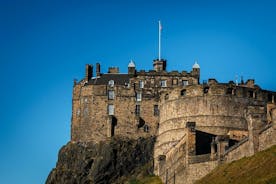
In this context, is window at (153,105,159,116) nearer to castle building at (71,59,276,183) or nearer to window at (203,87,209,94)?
castle building at (71,59,276,183)

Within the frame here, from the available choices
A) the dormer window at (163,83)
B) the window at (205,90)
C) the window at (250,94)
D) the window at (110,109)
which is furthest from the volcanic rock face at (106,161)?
the window at (250,94)

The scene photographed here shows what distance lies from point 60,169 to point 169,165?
19959 mm

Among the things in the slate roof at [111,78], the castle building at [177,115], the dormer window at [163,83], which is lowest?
the castle building at [177,115]

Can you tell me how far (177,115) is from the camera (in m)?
79.2

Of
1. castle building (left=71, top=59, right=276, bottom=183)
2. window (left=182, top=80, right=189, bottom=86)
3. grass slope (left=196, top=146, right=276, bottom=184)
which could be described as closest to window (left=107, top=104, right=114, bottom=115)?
castle building (left=71, top=59, right=276, bottom=183)

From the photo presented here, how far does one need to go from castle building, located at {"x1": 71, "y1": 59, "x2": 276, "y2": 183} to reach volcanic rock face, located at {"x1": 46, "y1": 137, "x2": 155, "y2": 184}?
1301mm

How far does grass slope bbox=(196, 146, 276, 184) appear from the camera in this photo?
160 feet

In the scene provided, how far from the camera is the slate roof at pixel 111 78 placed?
91.0 m

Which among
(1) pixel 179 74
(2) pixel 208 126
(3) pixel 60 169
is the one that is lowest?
(3) pixel 60 169

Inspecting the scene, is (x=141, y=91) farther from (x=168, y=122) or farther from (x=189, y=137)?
(x=189, y=137)

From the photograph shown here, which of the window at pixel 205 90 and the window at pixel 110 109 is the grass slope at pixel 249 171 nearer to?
the window at pixel 205 90

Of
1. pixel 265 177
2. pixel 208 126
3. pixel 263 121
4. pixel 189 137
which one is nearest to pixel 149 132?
pixel 208 126

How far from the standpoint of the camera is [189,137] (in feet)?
212

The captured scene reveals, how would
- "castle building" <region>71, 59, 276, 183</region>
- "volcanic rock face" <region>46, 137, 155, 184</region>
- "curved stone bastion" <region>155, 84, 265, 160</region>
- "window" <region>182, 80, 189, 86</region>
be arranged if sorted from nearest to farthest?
"castle building" <region>71, 59, 276, 183</region> → "curved stone bastion" <region>155, 84, 265, 160</region> → "volcanic rock face" <region>46, 137, 155, 184</region> → "window" <region>182, 80, 189, 86</region>
